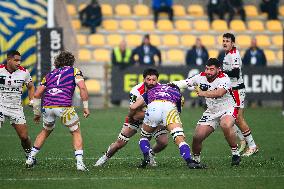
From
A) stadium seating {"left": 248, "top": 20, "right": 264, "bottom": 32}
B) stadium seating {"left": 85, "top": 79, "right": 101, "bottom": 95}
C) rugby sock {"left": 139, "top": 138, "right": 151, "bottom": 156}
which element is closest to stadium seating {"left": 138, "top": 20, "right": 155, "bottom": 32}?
stadium seating {"left": 248, "top": 20, "right": 264, "bottom": 32}

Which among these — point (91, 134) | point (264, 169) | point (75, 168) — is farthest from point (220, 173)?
point (91, 134)

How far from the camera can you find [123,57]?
29.3 m

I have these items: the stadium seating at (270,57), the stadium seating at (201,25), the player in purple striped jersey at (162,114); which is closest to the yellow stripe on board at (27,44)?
the stadium seating at (201,25)

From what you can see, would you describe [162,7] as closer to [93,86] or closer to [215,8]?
[215,8]

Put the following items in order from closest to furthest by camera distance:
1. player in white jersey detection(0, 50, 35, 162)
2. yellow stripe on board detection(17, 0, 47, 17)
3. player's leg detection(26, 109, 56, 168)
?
player's leg detection(26, 109, 56, 168)
player in white jersey detection(0, 50, 35, 162)
yellow stripe on board detection(17, 0, 47, 17)

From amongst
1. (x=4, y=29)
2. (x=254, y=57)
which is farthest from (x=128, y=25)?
(x=4, y=29)

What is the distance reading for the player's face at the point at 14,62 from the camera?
1523 centimetres

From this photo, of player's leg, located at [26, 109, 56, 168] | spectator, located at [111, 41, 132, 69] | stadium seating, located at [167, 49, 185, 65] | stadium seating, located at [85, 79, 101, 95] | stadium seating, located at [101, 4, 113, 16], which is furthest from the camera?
stadium seating, located at [101, 4, 113, 16]

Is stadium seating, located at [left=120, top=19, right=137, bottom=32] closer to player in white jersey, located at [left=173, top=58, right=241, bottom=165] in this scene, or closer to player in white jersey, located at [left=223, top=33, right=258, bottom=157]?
player in white jersey, located at [left=223, top=33, right=258, bottom=157]

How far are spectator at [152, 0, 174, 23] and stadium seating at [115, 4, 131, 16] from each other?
36.7 inches

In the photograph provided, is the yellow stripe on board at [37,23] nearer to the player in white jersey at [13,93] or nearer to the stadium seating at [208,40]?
the stadium seating at [208,40]

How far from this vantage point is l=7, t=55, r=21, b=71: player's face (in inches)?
600

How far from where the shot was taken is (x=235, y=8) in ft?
113

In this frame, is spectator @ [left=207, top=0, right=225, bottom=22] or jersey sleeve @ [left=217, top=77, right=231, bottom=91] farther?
spectator @ [left=207, top=0, right=225, bottom=22]
